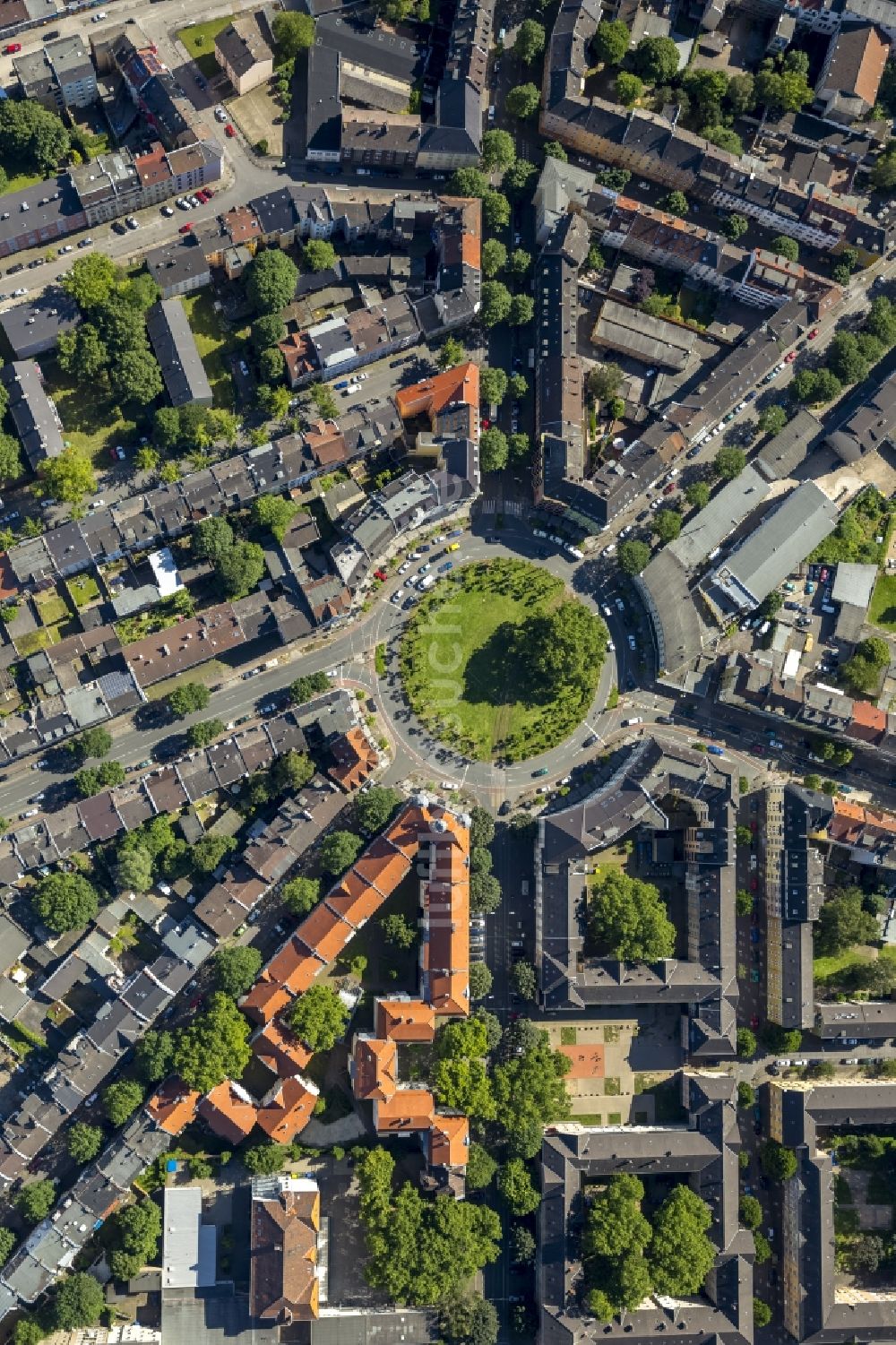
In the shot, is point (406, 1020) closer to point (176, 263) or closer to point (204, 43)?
point (176, 263)

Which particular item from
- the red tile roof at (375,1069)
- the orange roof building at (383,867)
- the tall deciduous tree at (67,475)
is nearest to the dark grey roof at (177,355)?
the tall deciduous tree at (67,475)

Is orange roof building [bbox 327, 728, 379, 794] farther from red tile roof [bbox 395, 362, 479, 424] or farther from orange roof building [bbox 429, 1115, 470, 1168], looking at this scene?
red tile roof [bbox 395, 362, 479, 424]

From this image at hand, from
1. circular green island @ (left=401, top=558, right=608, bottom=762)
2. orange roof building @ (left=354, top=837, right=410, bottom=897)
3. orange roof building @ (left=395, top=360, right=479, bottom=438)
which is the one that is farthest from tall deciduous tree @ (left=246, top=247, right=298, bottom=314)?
orange roof building @ (left=354, top=837, right=410, bottom=897)

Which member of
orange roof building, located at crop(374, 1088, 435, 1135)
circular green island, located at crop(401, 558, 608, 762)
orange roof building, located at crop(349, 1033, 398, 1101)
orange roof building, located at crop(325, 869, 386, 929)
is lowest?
orange roof building, located at crop(374, 1088, 435, 1135)

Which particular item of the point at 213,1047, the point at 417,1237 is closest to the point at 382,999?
the point at 213,1047

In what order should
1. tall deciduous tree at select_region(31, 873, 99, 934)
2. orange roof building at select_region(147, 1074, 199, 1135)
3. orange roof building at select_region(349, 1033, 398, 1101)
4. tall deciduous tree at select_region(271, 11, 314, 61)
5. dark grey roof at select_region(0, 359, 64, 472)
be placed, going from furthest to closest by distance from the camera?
tall deciduous tree at select_region(271, 11, 314, 61) → dark grey roof at select_region(0, 359, 64, 472) → tall deciduous tree at select_region(31, 873, 99, 934) → orange roof building at select_region(349, 1033, 398, 1101) → orange roof building at select_region(147, 1074, 199, 1135)

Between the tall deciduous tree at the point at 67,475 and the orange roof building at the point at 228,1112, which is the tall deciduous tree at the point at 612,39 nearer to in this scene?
the tall deciduous tree at the point at 67,475

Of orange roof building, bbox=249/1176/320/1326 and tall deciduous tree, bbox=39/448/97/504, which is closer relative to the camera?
orange roof building, bbox=249/1176/320/1326

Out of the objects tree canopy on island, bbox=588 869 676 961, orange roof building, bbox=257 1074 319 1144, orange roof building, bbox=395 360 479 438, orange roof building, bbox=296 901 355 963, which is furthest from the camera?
orange roof building, bbox=395 360 479 438
